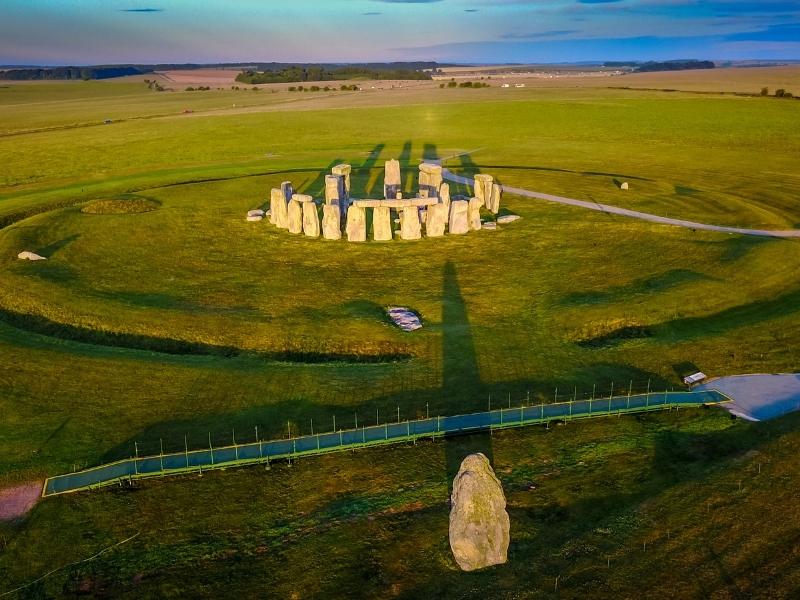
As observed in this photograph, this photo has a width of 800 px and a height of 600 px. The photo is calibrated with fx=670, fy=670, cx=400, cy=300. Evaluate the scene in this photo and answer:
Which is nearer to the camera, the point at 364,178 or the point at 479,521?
the point at 479,521

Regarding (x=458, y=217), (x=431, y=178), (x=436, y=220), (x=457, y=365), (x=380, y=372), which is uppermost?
(x=431, y=178)

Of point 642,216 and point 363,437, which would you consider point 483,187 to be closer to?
point 642,216

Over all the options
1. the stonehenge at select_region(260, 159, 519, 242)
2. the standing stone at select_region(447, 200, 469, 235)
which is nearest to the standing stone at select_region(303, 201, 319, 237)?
the stonehenge at select_region(260, 159, 519, 242)

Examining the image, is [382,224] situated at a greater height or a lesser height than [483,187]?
lesser

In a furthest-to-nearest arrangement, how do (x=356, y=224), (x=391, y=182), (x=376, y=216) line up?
(x=391, y=182), (x=376, y=216), (x=356, y=224)

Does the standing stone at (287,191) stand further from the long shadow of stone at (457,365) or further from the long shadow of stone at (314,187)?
the long shadow of stone at (457,365)

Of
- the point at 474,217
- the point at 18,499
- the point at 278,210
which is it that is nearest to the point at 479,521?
the point at 18,499

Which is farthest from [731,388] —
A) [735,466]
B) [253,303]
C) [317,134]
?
[317,134]

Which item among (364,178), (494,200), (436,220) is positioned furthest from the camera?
(364,178)

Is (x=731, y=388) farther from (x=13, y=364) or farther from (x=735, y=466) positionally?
(x=13, y=364)
